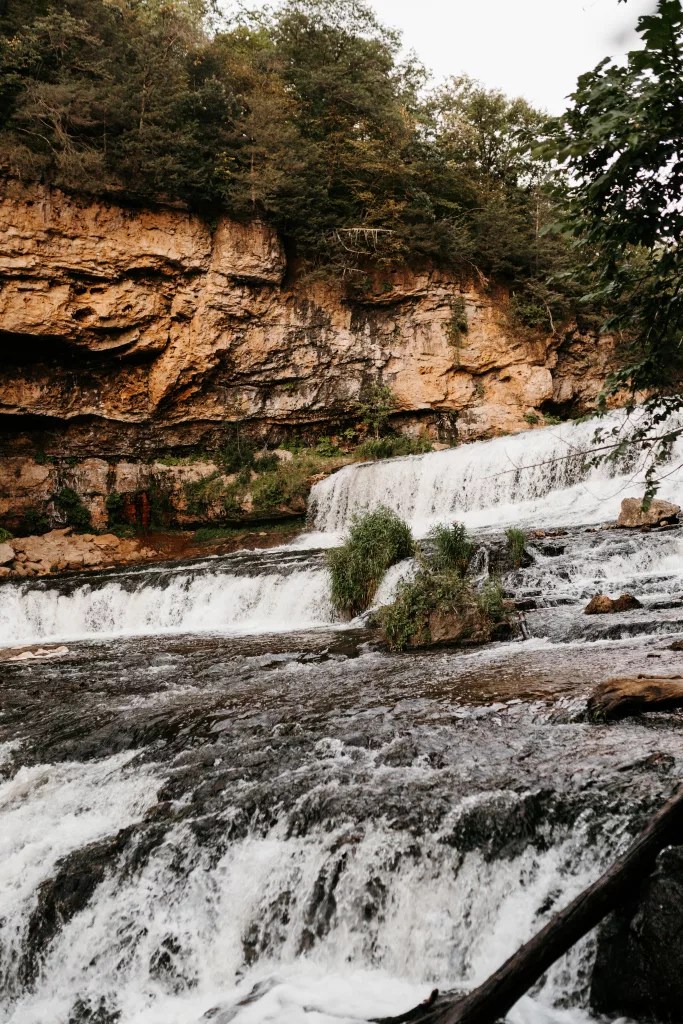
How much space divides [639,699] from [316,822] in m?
2.38

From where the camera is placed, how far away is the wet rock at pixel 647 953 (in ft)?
9.00

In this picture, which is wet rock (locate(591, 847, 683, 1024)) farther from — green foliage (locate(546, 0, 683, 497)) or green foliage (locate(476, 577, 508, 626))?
green foliage (locate(476, 577, 508, 626))

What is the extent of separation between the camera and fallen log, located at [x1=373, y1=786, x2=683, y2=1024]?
7.27 feet

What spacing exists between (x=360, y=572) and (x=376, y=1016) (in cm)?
789

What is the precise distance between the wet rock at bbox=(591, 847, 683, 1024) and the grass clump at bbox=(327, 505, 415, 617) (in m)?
7.78

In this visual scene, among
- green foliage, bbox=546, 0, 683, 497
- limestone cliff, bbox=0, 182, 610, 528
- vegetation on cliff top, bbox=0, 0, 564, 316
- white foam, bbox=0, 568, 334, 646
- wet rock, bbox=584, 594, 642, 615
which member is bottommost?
white foam, bbox=0, 568, 334, 646

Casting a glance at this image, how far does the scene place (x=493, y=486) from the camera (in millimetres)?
15633

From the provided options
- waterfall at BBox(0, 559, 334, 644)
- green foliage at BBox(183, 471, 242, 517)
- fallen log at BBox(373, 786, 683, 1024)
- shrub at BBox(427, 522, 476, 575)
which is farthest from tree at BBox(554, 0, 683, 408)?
green foliage at BBox(183, 471, 242, 517)

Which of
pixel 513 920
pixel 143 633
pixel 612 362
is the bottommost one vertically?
pixel 143 633

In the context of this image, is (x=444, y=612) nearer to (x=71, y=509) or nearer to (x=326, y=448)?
(x=326, y=448)

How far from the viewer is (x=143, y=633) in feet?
38.7

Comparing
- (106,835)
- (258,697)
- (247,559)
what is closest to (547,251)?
(247,559)

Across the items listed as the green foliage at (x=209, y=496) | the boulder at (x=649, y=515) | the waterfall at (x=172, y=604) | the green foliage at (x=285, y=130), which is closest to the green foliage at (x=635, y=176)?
the boulder at (x=649, y=515)

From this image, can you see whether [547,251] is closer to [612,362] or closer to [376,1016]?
[612,362]
